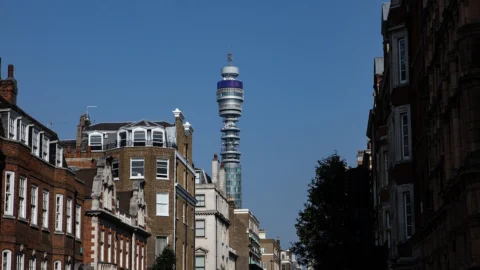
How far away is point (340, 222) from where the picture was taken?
59906 mm

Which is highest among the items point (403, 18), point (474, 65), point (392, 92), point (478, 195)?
point (403, 18)

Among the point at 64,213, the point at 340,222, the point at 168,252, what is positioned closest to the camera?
the point at 64,213

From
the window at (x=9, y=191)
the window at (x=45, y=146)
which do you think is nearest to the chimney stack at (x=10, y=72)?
the window at (x=45, y=146)

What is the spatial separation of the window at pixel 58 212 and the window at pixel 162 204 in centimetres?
3572

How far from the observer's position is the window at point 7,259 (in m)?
45.5

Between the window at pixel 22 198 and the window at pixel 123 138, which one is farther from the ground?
the window at pixel 123 138

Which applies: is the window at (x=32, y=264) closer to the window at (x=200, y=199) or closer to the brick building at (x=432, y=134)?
the brick building at (x=432, y=134)

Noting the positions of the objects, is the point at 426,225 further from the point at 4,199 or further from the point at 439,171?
the point at 4,199

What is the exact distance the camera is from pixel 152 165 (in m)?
90.5

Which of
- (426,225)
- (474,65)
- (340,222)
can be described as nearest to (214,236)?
(340,222)

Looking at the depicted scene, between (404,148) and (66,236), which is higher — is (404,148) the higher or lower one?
the higher one

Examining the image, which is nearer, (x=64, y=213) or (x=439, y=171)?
(x=439, y=171)

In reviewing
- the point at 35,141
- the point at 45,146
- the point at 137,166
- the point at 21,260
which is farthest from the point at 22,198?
the point at 137,166

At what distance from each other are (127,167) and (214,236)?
28578 millimetres
